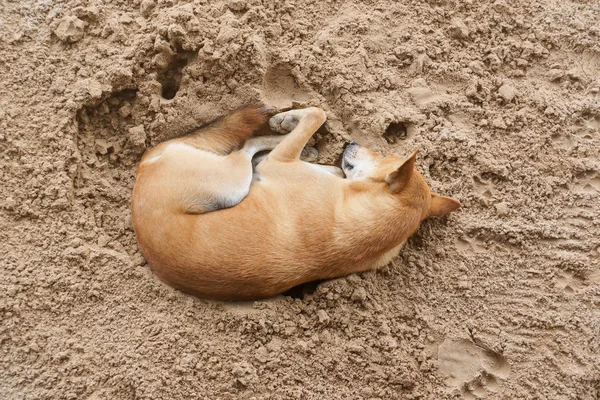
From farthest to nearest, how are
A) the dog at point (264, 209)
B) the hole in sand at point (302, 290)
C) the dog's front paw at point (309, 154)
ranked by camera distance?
1. the dog's front paw at point (309, 154)
2. the hole in sand at point (302, 290)
3. the dog at point (264, 209)

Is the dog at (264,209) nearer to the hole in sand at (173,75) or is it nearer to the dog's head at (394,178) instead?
the dog's head at (394,178)

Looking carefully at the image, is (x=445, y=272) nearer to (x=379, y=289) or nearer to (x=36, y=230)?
(x=379, y=289)

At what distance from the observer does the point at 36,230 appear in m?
4.03

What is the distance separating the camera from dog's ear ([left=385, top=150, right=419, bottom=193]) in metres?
3.84

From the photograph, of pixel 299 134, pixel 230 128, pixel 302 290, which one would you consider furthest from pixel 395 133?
pixel 302 290

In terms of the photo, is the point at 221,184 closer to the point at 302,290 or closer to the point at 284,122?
the point at 284,122

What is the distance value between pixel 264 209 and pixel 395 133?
1.29 metres

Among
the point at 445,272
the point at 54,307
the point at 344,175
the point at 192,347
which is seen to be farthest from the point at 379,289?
the point at 54,307

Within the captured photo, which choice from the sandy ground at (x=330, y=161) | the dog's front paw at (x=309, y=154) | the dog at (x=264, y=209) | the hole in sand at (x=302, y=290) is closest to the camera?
the dog at (x=264, y=209)

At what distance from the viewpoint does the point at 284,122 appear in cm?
433

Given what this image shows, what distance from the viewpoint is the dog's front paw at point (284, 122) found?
4.31 meters

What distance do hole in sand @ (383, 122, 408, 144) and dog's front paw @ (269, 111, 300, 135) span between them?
2.36 ft

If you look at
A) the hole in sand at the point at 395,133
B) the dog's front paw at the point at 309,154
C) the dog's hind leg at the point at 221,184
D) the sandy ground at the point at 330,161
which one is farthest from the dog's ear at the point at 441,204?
the dog's hind leg at the point at 221,184

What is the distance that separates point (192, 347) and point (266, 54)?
2.13m
